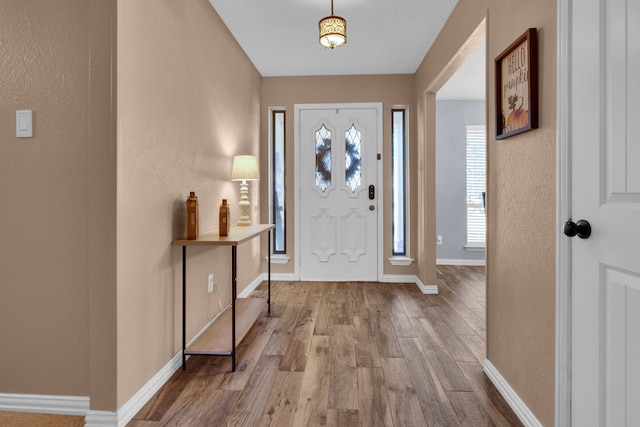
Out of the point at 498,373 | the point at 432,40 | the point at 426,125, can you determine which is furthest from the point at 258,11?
the point at 498,373

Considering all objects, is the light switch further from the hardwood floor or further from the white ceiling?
the white ceiling

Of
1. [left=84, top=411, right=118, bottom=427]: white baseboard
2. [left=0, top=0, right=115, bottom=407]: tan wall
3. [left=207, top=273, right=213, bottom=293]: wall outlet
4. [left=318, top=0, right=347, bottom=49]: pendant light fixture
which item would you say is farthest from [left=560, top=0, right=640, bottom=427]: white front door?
[left=207, top=273, right=213, bottom=293]: wall outlet

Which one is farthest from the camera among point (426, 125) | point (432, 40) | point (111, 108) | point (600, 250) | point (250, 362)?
point (426, 125)

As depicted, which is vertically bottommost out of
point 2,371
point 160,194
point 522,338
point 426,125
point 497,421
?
point 497,421

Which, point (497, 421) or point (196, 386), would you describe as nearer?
point (497, 421)

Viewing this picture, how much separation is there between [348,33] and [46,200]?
2.67m

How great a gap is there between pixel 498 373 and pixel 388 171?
271 centimetres

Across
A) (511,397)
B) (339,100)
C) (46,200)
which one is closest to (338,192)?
(339,100)

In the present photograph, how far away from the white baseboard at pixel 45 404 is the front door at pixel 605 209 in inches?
79.8

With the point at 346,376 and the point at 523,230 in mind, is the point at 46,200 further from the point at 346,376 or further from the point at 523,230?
the point at 523,230

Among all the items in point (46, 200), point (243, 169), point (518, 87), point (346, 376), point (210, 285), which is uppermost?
point (518, 87)

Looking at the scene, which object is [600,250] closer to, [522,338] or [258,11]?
[522,338]

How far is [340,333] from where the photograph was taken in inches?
106

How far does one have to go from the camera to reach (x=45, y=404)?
1.67 meters
